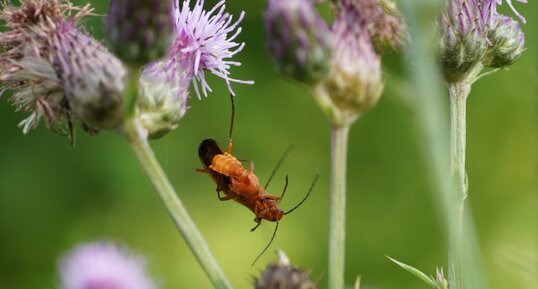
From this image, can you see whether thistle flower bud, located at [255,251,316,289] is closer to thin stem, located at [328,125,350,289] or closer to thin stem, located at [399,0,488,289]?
thin stem, located at [328,125,350,289]

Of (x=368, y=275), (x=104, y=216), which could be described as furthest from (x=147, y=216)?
(x=368, y=275)

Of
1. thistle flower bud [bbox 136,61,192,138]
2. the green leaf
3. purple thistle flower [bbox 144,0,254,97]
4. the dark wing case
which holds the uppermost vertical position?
purple thistle flower [bbox 144,0,254,97]

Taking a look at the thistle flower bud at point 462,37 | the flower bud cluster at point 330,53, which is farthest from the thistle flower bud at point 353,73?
the thistle flower bud at point 462,37

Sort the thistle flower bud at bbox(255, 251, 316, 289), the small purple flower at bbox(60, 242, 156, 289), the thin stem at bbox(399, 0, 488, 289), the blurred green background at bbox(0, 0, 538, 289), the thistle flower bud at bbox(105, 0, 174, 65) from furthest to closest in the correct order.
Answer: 1. the blurred green background at bbox(0, 0, 538, 289)
2. the small purple flower at bbox(60, 242, 156, 289)
3. the thistle flower bud at bbox(105, 0, 174, 65)
4. the thistle flower bud at bbox(255, 251, 316, 289)
5. the thin stem at bbox(399, 0, 488, 289)

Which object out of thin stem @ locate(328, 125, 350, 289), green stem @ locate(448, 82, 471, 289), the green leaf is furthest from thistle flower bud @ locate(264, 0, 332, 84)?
the green leaf

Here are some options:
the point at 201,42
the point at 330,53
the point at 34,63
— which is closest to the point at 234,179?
the point at 201,42

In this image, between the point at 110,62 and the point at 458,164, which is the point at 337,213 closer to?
the point at 458,164
